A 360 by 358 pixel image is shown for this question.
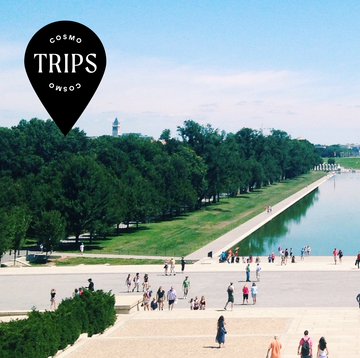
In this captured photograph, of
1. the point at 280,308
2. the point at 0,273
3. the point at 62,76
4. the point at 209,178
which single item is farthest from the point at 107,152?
the point at 62,76

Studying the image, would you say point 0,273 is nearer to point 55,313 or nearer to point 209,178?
point 55,313

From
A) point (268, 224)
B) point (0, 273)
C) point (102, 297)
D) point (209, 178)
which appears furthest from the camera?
point (209, 178)

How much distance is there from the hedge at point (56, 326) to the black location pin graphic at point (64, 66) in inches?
253

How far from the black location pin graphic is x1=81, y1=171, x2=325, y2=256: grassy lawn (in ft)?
127

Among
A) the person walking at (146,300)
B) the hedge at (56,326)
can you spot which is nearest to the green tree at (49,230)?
the person walking at (146,300)

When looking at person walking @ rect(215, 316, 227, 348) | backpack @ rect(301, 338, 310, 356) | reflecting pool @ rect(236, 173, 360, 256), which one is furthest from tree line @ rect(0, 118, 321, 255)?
backpack @ rect(301, 338, 310, 356)

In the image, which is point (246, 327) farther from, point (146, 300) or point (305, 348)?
point (305, 348)

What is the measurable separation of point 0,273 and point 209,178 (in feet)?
202

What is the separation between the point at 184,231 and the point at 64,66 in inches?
2197

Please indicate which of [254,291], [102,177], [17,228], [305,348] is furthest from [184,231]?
[305,348]

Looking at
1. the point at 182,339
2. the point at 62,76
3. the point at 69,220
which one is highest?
the point at 62,76

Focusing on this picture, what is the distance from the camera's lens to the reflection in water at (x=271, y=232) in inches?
2594

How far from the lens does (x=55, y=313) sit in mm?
26641

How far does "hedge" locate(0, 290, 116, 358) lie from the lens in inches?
883
